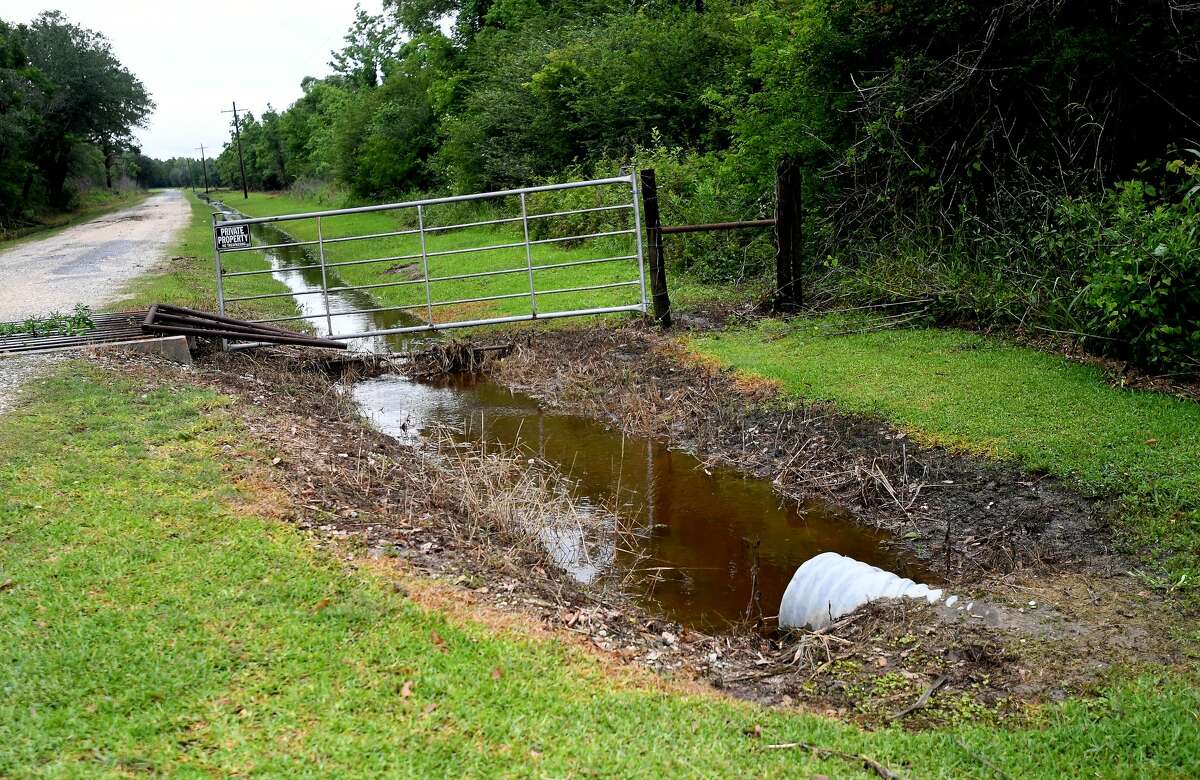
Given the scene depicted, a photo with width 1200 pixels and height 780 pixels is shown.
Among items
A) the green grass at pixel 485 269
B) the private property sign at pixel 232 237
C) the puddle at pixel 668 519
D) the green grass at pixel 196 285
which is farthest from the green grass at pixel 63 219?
the puddle at pixel 668 519

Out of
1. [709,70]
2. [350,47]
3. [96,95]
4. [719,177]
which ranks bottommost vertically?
[719,177]

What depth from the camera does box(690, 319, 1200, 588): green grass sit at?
5715mm

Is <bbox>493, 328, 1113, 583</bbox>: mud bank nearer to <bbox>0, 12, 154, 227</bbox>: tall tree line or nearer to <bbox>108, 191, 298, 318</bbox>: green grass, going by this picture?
<bbox>108, 191, 298, 318</bbox>: green grass

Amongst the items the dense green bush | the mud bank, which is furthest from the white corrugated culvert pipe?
the dense green bush

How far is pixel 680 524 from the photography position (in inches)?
267

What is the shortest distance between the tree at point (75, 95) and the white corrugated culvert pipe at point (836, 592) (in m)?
42.5

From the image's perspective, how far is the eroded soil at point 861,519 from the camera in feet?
13.9

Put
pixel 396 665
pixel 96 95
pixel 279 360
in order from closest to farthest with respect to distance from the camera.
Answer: pixel 396 665 < pixel 279 360 < pixel 96 95

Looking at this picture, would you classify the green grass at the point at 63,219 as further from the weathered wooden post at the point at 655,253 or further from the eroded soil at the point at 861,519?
the eroded soil at the point at 861,519

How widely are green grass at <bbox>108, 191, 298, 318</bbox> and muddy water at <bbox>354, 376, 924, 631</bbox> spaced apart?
20.2 ft

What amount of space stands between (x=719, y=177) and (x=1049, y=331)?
726 centimetres

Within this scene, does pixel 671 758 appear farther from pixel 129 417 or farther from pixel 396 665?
pixel 129 417

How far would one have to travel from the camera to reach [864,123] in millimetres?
12273

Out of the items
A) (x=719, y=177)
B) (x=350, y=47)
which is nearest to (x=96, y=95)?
(x=350, y=47)
